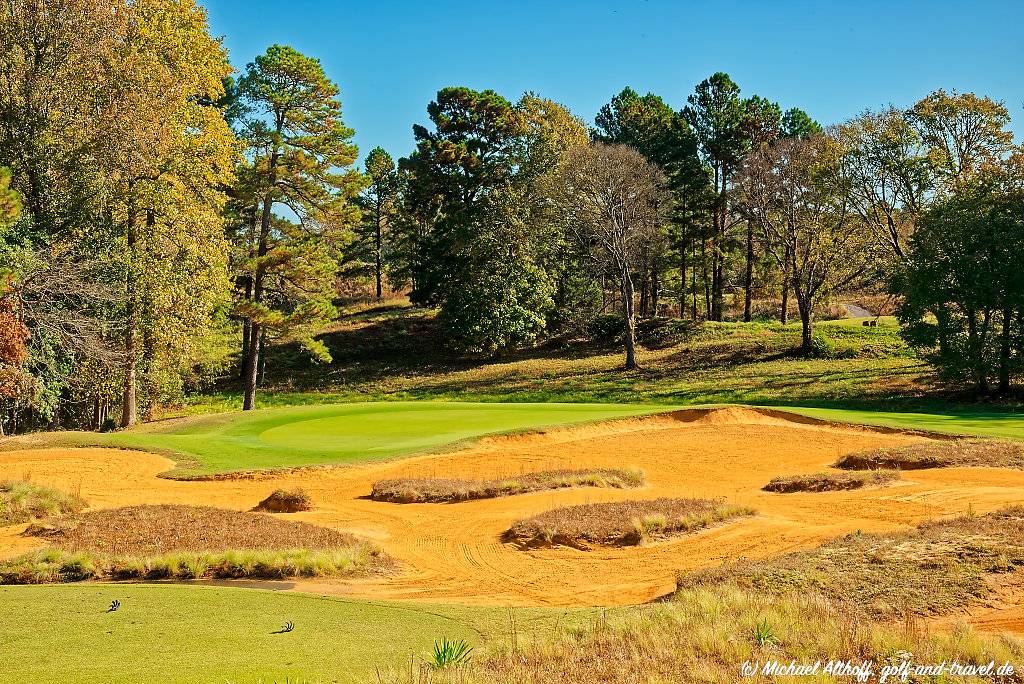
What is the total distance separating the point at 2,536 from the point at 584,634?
37.9 ft

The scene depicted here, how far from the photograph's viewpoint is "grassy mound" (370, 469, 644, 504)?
17.2 meters

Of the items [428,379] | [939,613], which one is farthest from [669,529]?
[428,379]

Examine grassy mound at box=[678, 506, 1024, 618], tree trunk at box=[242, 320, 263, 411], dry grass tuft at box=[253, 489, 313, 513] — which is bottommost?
dry grass tuft at box=[253, 489, 313, 513]

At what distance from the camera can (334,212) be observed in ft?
112

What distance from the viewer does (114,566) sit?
36.4 ft

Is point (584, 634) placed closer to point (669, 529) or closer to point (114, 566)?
point (669, 529)

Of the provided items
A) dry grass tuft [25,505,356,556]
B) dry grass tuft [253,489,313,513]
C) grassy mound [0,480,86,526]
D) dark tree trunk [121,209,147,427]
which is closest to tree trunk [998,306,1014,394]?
dry grass tuft [253,489,313,513]

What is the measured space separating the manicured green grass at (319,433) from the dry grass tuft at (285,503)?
3717 mm

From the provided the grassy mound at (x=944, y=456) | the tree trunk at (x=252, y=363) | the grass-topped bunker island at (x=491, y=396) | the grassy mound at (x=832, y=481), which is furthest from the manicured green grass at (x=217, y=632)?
the tree trunk at (x=252, y=363)

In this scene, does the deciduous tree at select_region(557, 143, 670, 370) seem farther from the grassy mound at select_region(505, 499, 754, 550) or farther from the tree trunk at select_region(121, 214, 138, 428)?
the grassy mound at select_region(505, 499, 754, 550)

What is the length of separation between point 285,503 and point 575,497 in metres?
6.51

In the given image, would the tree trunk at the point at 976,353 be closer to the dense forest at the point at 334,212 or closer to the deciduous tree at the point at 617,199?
the dense forest at the point at 334,212

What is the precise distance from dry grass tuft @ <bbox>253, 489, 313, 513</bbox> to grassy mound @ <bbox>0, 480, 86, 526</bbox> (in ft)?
11.9

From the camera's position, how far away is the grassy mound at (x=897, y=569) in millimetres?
8320
